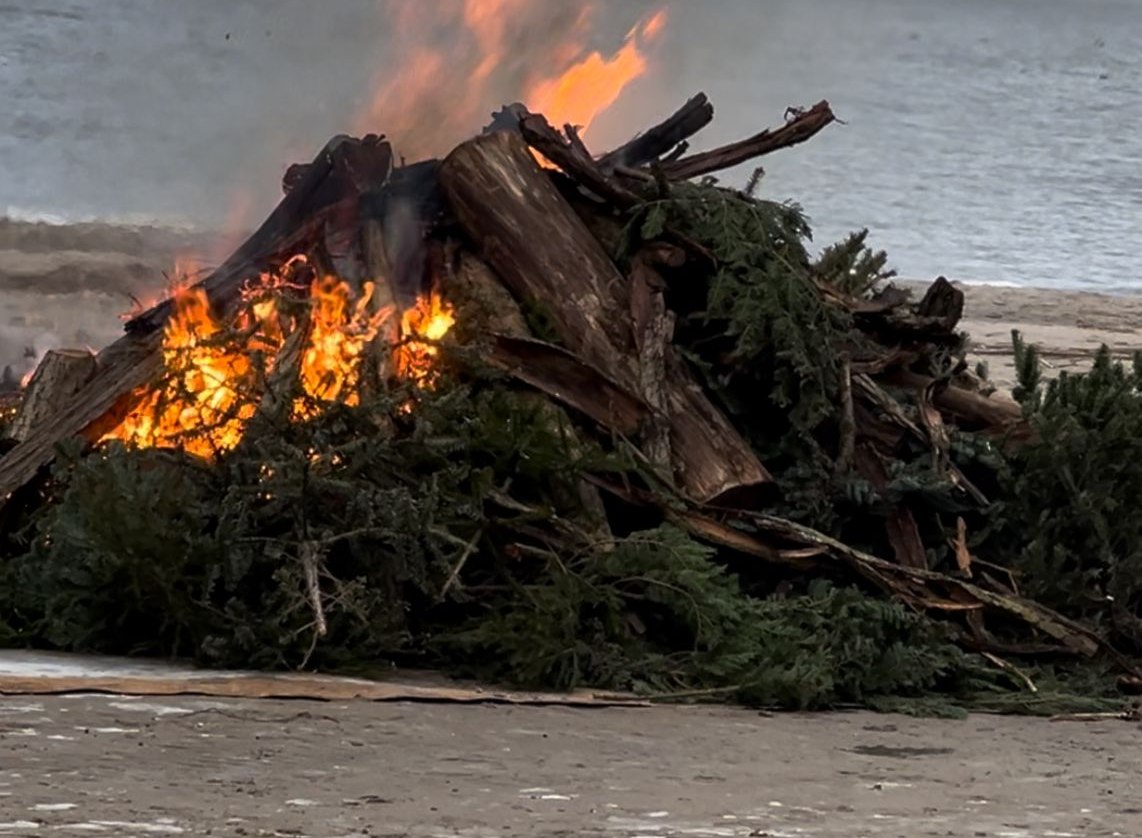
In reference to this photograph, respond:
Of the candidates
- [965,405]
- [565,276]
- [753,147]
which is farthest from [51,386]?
[965,405]

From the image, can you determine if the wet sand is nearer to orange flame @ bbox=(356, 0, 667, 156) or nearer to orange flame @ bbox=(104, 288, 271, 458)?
orange flame @ bbox=(104, 288, 271, 458)

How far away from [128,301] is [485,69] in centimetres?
505

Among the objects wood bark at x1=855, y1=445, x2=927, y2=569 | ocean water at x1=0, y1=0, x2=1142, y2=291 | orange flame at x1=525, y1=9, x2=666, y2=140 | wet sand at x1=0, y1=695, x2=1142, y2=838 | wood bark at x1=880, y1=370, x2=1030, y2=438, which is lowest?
wet sand at x1=0, y1=695, x2=1142, y2=838

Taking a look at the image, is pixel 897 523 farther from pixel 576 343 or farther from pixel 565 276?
pixel 565 276

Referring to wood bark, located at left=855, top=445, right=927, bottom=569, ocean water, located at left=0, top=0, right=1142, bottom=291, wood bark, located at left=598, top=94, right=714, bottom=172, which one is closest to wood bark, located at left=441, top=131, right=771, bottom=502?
wood bark, located at left=855, top=445, right=927, bottom=569

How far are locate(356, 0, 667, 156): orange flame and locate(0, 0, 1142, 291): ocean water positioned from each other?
0.06 metres

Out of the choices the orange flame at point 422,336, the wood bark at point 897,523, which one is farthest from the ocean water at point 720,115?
the wood bark at point 897,523

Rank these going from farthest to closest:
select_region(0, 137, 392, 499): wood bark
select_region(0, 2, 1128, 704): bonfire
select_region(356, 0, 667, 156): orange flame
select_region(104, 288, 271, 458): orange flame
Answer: select_region(356, 0, 667, 156): orange flame → select_region(0, 137, 392, 499): wood bark → select_region(104, 288, 271, 458): orange flame → select_region(0, 2, 1128, 704): bonfire

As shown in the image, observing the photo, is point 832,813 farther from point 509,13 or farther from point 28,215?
point 28,215

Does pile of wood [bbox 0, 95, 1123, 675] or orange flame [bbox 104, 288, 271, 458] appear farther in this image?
pile of wood [bbox 0, 95, 1123, 675]

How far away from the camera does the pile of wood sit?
8.16 metres

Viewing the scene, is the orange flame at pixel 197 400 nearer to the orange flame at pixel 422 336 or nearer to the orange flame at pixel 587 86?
the orange flame at pixel 422 336

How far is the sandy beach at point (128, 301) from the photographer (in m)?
12.5

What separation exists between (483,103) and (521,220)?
4.73 feet
